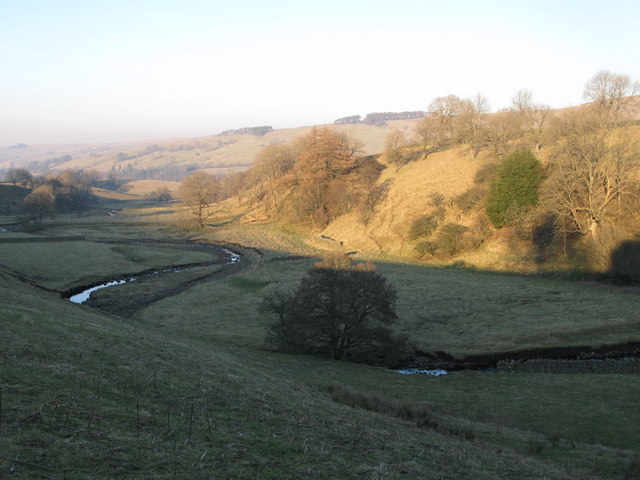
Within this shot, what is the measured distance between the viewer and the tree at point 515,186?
192 ft

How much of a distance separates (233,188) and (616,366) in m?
138

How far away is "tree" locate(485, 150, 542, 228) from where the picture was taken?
192 feet

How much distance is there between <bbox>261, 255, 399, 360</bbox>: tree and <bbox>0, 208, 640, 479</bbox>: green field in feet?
6.07

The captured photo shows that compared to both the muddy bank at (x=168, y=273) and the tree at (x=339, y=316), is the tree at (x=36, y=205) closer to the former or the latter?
the muddy bank at (x=168, y=273)

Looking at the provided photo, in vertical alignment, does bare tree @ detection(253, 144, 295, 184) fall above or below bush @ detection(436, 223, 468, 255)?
above

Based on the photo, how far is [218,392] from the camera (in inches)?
565

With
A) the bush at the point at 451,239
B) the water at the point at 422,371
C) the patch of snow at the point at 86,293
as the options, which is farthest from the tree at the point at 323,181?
the water at the point at 422,371

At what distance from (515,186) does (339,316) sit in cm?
3985

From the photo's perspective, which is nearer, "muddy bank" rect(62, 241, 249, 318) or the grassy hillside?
the grassy hillside

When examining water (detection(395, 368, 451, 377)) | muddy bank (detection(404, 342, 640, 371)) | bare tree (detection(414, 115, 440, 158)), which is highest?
bare tree (detection(414, 115, 440, 158))

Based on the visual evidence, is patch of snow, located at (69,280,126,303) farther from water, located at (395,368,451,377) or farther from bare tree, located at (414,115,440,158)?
bare tree, located at (414,115,440,158)

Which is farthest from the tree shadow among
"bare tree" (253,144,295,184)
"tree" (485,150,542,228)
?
"bare tree" (253,144,295,184)

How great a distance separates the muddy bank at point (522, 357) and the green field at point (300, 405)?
0.64 metres

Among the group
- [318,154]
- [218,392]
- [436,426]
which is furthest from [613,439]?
[318,154]
